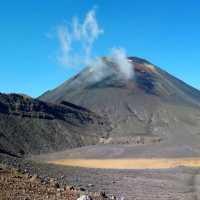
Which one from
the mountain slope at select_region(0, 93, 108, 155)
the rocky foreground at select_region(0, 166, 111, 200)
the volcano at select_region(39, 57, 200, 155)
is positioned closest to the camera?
the rocky foreground at select_region(0, 166, 111, 200)

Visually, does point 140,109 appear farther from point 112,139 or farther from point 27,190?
point 27,190

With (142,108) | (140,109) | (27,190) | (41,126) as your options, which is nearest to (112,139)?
(41,126)

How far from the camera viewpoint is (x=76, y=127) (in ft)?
424

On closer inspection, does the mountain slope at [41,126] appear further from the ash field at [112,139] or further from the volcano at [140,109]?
the volcano at [140,109]

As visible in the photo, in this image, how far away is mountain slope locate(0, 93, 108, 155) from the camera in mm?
101562

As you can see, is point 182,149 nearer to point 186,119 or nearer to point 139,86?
point 186,119

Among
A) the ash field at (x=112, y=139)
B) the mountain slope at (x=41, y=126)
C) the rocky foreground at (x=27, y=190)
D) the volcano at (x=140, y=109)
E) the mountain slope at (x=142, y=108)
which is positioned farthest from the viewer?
the mountain slope at (x=142, y=108)

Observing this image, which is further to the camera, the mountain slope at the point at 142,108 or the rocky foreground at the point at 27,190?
the mountain slope at the point at 142,108

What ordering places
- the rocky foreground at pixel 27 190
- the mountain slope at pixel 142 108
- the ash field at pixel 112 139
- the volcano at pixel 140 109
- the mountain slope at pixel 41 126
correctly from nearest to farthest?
1. the rocky foreground at pixel 27 190
2. the ash field at pixel 112 139
3. the mountain slope at pixel 41 126
4. the volcano at pixel 140 109
5. the mountain slope at pixel 142 108

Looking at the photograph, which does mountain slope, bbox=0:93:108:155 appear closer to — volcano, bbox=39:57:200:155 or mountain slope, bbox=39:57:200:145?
volcano, bbox=39:57:200:155

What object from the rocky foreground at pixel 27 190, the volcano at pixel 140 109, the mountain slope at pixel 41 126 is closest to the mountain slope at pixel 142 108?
the volcano at pixel 140 109

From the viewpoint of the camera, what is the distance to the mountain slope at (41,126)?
102 metres

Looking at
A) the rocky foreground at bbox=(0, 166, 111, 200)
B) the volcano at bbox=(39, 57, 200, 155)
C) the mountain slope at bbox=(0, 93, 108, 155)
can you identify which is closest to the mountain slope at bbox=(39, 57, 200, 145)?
the volcano at bbox=(39, 57, 200, 155)

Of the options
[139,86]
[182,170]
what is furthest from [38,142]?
[139,86]
